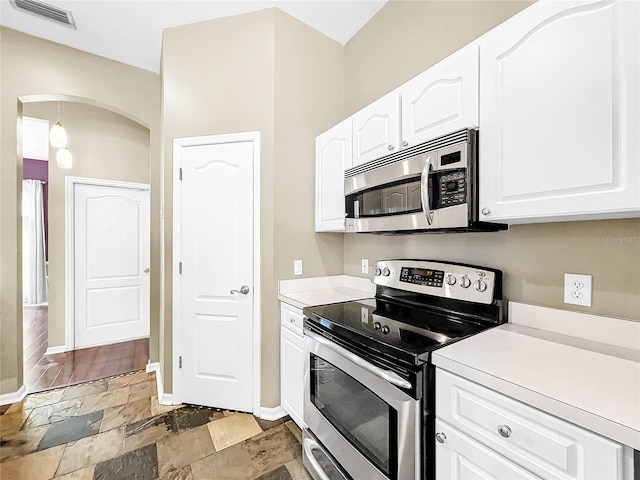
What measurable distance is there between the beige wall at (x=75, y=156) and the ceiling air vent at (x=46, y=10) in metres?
1.32

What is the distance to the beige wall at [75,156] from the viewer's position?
3.41m

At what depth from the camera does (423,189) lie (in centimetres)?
140

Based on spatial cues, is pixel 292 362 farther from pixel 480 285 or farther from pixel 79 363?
pixel 79 363

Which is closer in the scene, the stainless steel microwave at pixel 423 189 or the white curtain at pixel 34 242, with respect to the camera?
the stainless steel microwave at pixel 423 189

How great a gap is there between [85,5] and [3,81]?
966mm

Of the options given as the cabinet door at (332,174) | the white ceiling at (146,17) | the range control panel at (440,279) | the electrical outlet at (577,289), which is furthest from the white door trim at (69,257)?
the electrical outlet at (577,289)

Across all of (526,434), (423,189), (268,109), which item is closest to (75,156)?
(268,109)

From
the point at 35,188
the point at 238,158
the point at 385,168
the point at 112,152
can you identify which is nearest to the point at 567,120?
the point at 385,168

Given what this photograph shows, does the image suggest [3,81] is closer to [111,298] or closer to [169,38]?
[169,38]

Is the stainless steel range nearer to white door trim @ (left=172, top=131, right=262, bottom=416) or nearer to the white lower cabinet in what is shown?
the white lower cabinet

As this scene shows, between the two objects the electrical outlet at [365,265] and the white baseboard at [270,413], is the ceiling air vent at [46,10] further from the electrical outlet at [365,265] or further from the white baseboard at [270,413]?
the white baseboard at [270,413]

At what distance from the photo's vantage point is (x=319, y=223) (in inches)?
92.1

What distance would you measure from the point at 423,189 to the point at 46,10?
124 inches

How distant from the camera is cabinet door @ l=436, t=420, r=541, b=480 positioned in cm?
87
